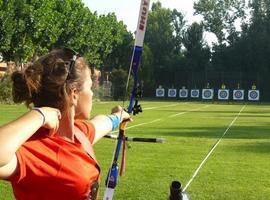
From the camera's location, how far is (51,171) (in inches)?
89.6

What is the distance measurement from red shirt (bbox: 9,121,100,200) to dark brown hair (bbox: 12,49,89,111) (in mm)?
156

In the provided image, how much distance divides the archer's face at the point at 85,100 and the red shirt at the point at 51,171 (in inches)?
10.6

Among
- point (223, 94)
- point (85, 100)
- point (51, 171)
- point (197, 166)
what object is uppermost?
point (85, 100)

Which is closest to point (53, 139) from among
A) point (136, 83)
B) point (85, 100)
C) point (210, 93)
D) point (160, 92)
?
point (85, 100)

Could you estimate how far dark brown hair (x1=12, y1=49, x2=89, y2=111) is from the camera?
2330 mm

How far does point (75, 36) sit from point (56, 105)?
152 ft

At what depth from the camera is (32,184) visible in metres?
2.25

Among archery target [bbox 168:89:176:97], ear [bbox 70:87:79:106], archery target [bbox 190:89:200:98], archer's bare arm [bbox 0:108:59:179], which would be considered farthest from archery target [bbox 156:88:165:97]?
archer's bare arm [bbox 0:108:59:179]

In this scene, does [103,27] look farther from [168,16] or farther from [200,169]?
[200,169]

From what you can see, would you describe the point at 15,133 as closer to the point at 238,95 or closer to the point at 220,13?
the point at 238,95

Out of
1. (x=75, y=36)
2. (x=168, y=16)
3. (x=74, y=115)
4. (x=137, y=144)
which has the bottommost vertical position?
(x=137, y=144)

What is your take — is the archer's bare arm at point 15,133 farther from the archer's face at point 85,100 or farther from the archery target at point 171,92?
the archery target at point 171,92

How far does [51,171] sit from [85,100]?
52cm

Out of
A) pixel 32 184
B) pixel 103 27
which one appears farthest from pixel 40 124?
pixel 103 27
